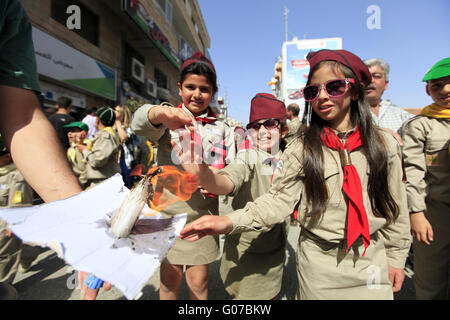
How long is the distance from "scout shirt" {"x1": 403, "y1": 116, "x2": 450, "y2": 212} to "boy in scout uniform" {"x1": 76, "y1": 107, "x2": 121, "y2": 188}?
10.2 ft

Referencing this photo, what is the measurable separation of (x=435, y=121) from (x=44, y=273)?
177 inches

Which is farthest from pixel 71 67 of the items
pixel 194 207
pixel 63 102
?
pixel 194 207

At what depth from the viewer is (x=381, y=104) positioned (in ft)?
9.24

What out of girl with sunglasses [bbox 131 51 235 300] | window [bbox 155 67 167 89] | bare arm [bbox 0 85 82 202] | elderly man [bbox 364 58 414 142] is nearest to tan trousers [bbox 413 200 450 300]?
elderly man [bbox 364 58 414 142]

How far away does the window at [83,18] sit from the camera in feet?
24.3

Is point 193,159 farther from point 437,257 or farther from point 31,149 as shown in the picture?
point 437,257

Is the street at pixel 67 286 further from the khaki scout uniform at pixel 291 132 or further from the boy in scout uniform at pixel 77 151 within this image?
the khaki scout uniform at pixel 291 132

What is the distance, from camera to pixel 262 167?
1764mm

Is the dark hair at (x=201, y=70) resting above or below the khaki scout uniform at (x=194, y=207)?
above

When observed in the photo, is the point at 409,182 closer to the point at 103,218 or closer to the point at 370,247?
the point at 370,247

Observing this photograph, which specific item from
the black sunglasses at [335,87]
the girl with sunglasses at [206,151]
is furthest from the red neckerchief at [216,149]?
the black sunglasses at [335,87]

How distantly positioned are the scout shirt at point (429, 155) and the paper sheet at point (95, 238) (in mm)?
2044

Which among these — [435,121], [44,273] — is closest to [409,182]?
[435,121]

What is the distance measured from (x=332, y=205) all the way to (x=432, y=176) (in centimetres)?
140
